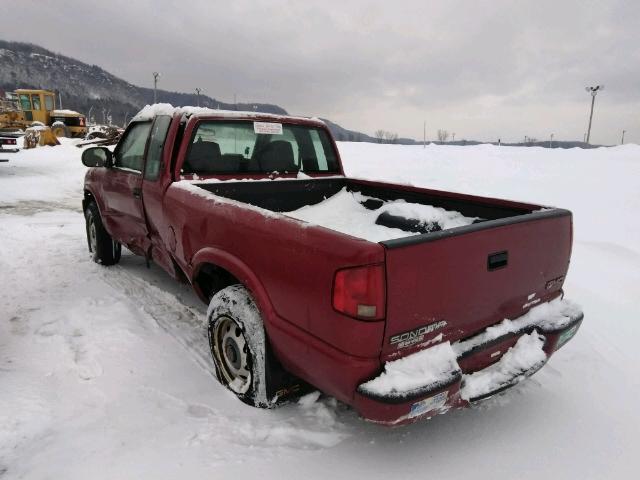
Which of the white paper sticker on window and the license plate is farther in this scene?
the white paper sticker on window

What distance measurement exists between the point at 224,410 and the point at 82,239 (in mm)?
5250

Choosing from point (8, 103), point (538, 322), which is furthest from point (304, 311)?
point (8, 103)

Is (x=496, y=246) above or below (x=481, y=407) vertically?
above

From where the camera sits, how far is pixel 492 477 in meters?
2.33

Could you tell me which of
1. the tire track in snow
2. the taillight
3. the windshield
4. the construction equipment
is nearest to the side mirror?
the tire track in snow

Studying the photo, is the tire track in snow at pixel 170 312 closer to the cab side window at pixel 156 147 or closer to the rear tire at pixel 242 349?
the rear tire at pixel 242 349

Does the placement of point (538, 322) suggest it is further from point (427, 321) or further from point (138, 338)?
point (138, 338)

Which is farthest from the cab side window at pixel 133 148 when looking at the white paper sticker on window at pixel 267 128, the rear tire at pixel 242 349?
the rear tire at pixel 242 349

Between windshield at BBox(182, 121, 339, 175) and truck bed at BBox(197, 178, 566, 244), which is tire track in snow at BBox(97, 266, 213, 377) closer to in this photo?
truck bed at BBox(197, 178, 566, 244)

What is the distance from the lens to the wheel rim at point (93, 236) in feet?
18.4

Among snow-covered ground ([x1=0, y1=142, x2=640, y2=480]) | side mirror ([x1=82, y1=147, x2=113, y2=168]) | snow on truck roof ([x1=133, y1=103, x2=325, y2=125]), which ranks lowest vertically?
snow-covered ground ([x1=0, y1=142, x2=640, y2=480])

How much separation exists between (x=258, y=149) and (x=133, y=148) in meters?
1.44

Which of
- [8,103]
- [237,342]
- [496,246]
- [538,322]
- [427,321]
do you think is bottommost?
[237,342]

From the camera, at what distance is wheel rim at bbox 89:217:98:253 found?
5602 millimetres
